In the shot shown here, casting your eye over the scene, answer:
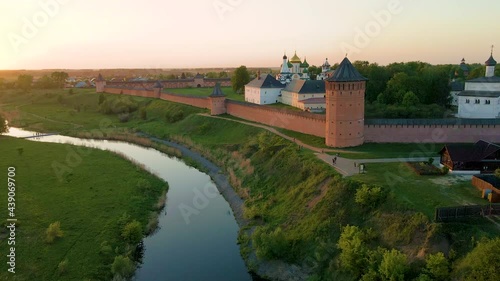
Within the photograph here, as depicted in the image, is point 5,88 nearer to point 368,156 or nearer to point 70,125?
point 70,125

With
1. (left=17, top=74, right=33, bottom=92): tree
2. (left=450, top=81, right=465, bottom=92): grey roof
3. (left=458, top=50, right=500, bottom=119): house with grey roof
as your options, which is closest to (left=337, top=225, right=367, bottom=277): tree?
(left=458, top=50, right=500, bottom=119): house with grey roof

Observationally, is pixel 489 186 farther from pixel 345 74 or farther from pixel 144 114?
pixel 144 114

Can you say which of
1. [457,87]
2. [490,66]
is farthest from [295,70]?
[490,66]

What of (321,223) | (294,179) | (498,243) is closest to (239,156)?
(294,179)

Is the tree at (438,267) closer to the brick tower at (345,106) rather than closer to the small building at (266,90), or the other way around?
the brick tower at (345,106)

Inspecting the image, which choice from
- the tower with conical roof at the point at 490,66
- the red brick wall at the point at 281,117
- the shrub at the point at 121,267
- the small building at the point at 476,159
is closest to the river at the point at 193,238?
the shrub at the point at 121,267

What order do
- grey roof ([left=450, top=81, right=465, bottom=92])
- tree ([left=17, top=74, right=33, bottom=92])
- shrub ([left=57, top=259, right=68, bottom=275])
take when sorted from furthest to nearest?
tree ([left=17, top=74, right=33, bottom=92])
grey roof ([left=450, top=81, right=465, bottom=92])
shrub ([left=57, top=259, right=68, bottom=275])

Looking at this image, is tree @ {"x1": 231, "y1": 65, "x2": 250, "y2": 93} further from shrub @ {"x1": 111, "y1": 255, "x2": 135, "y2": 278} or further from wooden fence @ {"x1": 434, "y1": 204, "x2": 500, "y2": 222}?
wooden fence @ {"x1": 434, "y1": 204, "x2": 500, "y2": 222}
